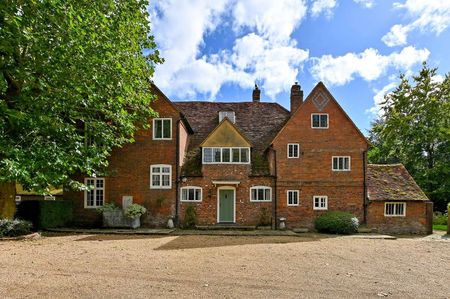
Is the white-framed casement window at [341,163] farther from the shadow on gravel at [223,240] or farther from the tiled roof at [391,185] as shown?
the shadow on gravel at [223,240]

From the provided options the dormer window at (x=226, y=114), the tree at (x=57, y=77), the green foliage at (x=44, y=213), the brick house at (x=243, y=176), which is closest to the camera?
the tree at (x=57, y=77)

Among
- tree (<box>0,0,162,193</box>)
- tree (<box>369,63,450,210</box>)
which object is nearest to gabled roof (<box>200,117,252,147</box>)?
tree (<box>0,0,162,193</box>)

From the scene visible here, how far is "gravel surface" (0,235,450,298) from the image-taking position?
295 inches

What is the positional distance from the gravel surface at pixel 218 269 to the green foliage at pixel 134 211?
4.40m

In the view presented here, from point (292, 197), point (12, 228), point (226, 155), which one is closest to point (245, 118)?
point (226, 155)

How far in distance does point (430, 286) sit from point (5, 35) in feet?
53.8

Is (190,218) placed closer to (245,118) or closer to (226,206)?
(226,206)

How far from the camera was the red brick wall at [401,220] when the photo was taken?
21469 mm

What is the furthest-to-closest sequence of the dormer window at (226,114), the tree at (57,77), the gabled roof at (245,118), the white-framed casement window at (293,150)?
the dormer window at (226,114)
the gabled roof at (245,118)
the white-framed casement window at (293,150)
the tree at (57,77)

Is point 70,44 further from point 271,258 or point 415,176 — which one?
point 415,176

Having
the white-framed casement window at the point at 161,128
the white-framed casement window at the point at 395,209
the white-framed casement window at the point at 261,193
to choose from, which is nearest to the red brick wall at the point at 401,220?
the white-framed casement window at the point at 395,209

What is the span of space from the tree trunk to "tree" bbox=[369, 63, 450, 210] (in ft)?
116

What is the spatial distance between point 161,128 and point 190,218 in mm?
6354

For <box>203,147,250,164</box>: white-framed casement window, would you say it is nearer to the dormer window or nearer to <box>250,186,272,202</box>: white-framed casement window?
<box>250,186,272,202</box>: white-framed casement window
